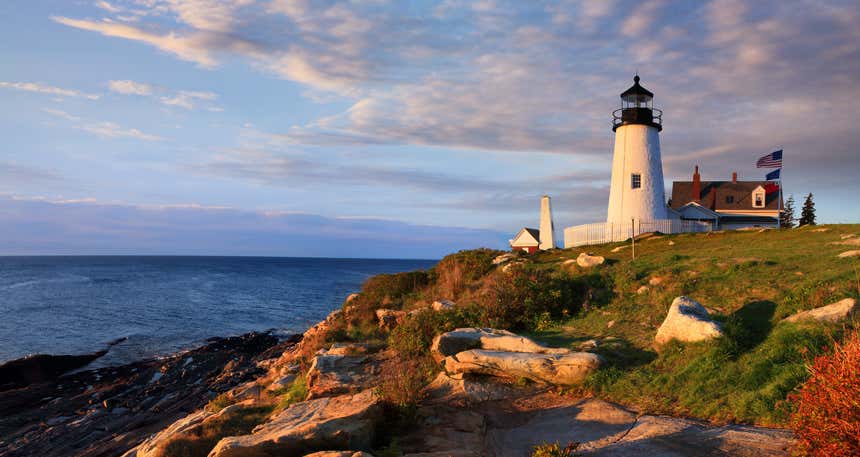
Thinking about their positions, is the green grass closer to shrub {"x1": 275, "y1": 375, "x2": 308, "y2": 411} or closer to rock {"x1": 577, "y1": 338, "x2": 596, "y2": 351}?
rock {"x1": 577, "y1": 338, "x2": 596, "y2": 351}

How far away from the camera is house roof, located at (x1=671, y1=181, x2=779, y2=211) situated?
45.5 metres

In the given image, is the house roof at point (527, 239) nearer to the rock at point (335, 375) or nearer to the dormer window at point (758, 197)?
the dormer window at point (758, 197)

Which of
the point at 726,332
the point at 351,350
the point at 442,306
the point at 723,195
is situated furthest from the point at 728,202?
the point at 351,350

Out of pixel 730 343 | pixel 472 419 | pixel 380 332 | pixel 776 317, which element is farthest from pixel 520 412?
pixel 380 332

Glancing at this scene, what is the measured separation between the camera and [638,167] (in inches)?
1438

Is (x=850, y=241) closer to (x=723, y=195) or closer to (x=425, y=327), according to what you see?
(x=425, y=327)

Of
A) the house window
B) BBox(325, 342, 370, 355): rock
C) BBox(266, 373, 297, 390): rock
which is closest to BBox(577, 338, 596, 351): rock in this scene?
BBox(325, 342, 370, 355): rock

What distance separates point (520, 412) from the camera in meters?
10.0

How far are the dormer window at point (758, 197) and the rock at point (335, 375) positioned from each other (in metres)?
43.4

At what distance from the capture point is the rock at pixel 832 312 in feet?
34.3

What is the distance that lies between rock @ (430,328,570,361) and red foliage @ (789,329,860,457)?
596cm

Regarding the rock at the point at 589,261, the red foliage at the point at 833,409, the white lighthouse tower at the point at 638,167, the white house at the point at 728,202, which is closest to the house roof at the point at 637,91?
the white lighthouse tower at the point at 638,167

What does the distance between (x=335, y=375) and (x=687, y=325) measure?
333 inches

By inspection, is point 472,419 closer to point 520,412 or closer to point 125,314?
point 520,412
